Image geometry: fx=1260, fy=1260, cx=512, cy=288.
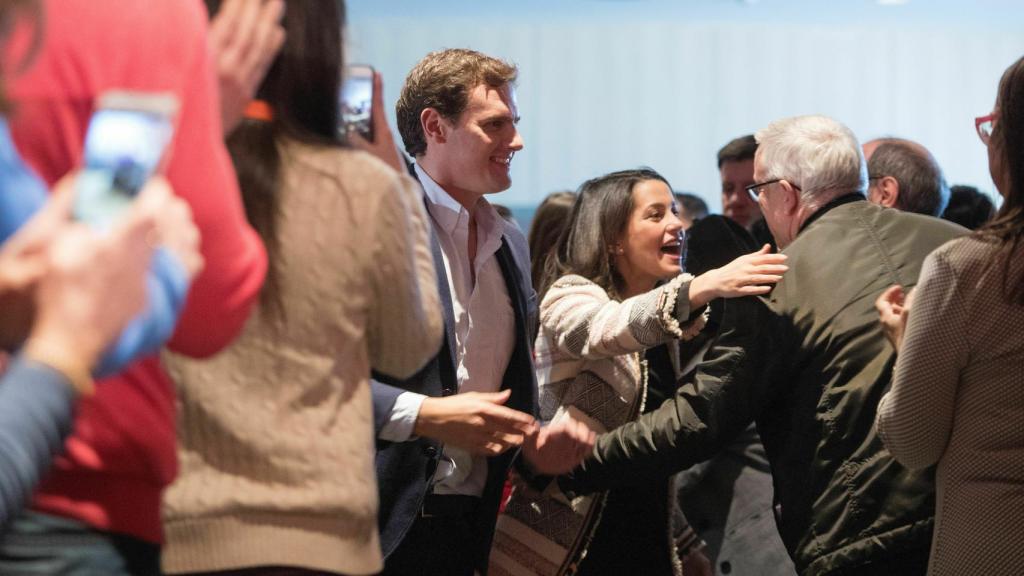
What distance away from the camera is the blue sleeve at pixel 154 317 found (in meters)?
0.86

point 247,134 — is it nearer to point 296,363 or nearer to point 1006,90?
point 296,363

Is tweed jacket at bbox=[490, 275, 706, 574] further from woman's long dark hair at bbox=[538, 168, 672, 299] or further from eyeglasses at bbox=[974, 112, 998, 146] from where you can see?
eyeglasses at bbox=[974, 112, 998, 146]

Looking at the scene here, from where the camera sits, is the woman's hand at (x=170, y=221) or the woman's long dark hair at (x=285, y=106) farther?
the woman's long dark hair at (x=285, y=106)

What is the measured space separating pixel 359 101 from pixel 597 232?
1.74m

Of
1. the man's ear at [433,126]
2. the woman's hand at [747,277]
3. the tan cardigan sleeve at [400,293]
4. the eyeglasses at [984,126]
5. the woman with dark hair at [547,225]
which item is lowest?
the woman with dark hair at [547,225]

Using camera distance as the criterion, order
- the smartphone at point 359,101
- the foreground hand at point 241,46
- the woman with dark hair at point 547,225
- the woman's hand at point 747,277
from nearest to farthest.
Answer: the foreground hand at point 241,46
the smartphone at point 359,101
the woman's hand at point 747,277
the woman with dark hair at point 547,225

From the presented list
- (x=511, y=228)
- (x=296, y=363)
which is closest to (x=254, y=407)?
(x=296, y=363)

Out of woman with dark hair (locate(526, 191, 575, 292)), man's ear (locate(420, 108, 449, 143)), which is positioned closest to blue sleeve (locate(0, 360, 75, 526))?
man's ear (locate(420, 108, 449, 143))

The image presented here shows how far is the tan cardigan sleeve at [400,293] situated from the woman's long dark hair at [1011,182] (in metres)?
1.03

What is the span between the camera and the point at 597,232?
128 inches

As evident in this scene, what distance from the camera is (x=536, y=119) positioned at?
5.37 m

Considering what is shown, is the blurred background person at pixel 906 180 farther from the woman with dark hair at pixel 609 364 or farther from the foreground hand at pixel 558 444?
the foreground hand at pixel 558 444

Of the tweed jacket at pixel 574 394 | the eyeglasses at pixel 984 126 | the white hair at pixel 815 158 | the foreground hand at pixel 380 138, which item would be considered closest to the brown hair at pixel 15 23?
the foreground hand at pixel 380 138

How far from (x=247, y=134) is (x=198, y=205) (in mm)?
331
